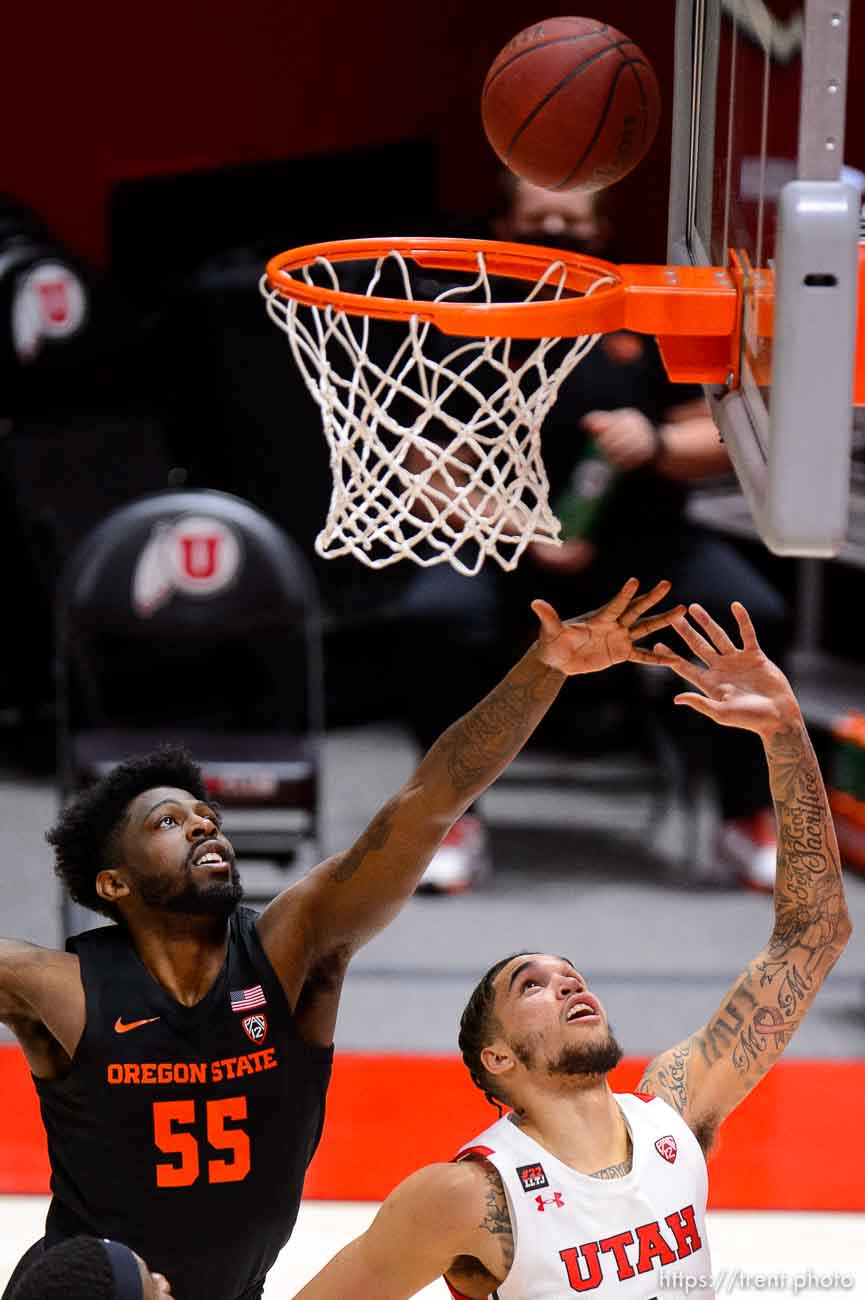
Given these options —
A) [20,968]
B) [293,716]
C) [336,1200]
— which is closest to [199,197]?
[293,716]

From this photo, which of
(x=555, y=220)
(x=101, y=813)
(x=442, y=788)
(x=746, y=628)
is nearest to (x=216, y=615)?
(x=555, y=220)

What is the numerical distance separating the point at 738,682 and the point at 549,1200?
869 mm

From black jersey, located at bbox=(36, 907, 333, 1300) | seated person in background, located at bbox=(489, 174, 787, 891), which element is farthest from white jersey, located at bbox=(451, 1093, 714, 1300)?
seated person in background, located at bbox=(489, 174, 787, 891)

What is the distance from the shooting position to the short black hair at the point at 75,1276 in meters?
2.41

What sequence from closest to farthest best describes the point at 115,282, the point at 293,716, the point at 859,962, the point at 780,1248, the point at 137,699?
the point at 780,1248 < the point at 859,962 < the point at 293,716 < the point at 137,699 < the point at 115,282

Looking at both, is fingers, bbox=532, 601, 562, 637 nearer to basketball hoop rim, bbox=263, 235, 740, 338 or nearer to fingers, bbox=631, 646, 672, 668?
fingers, bbox=631, 646, 672, 668

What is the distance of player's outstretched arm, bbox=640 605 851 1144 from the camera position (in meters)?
3.08

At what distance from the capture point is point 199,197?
25.6 feet

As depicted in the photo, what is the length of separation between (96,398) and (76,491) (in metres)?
0.42

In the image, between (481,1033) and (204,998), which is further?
(204,998)

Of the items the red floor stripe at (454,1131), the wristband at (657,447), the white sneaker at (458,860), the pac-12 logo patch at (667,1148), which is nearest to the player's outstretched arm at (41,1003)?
the pac-12 logo patch at (667,1148)

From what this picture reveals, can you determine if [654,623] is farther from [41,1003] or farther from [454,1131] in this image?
[454,1131]

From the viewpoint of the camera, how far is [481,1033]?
3004 mm

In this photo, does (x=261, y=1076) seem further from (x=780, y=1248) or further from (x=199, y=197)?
(x=199, y=197)
